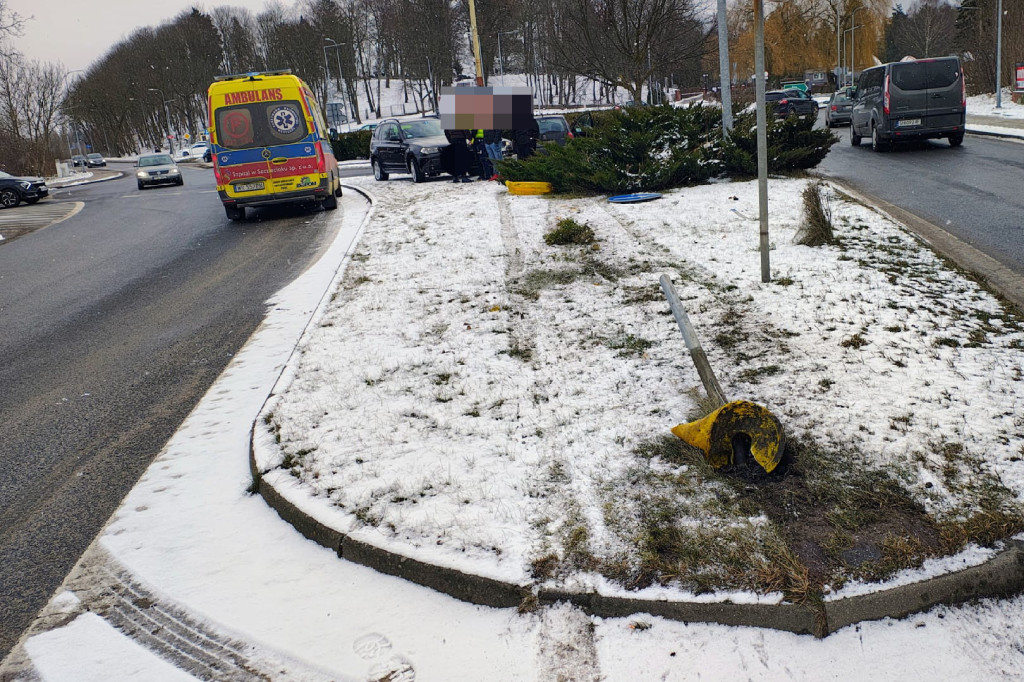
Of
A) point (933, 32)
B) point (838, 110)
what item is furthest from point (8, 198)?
point (933, 32)

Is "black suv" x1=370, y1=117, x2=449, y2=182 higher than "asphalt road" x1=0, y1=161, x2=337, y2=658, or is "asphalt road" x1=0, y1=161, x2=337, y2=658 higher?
"black suv" x1=370, y1=117, x2=449, y2=182

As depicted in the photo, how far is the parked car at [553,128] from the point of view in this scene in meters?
20.6

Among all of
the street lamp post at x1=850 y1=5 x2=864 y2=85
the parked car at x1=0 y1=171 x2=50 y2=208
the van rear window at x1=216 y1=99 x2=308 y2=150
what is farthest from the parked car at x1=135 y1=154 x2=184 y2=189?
the street lamp post at x1=850 y1=5 x2=864 y2=85

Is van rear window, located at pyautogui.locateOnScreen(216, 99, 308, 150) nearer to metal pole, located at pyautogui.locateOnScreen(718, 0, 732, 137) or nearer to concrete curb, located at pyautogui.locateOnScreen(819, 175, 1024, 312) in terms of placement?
metal pole, located at pyautogui.locateOnScreen(718, 0, 732, 137)

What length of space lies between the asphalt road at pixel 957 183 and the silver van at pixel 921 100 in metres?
0.45

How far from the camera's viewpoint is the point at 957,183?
1199cm

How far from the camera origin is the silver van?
55.0 feet

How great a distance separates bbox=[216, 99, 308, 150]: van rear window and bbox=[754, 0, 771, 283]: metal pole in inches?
421

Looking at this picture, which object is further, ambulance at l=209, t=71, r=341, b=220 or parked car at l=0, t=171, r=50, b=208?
parked car at l=0, t=171, r=50, b=208

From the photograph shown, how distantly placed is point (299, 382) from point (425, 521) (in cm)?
224

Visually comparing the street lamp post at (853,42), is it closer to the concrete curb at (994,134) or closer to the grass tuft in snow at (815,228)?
the concrete curb at (994,134)

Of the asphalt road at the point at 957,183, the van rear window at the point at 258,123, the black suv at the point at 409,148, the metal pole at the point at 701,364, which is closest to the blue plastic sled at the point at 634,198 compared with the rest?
the asphalt road at the point at 957,183

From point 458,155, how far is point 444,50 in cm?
5290

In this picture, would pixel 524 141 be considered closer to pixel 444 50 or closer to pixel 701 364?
pixel 701 364
